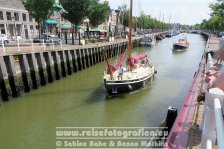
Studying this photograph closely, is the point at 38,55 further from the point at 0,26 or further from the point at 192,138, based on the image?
the point at 0,26

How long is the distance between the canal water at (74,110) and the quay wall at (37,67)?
740 millimetres

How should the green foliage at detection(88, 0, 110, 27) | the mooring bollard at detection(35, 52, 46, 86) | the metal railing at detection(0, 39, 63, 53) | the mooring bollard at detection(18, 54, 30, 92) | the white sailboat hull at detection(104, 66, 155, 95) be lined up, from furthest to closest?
the green foliage at detection(88, 0, 110, 27)
the mooring bollard at detection(35, 52, 46, 86)
the metal railing at detection(0, 39, 63, 53)
the mooring bollard at detection(18, 54, 30, 92)
the white sailboat hull at detection(104, 66, 155, 95)

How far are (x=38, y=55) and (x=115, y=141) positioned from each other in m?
12.6

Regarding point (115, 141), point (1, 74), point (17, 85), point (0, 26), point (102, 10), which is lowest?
point (115, 141)

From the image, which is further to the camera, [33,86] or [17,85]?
[33,86]

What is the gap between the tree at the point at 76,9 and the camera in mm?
32344

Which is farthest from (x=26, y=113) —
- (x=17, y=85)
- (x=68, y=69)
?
(x=68, y=69)

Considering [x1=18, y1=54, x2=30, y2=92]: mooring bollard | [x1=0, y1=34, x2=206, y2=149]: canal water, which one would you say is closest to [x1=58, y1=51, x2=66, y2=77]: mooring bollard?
[x1=0, y1=34, x2=206, y2=149]: canal water

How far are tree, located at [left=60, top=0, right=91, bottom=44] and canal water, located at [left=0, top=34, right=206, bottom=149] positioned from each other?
15.4 metres

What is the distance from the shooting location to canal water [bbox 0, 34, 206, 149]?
458 inches

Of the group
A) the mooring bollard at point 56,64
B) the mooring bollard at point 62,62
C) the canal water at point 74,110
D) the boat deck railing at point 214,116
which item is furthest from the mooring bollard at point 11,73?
the boat deck railing at point 214,116

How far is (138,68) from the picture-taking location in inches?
789

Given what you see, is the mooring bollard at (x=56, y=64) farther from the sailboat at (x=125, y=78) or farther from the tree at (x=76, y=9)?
the tree at (x=76, y=9)

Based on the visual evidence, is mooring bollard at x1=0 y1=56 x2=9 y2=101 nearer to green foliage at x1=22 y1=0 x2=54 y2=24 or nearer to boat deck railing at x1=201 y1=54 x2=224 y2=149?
green foliage at x1=22 y1=0 x2=54 y2=24
